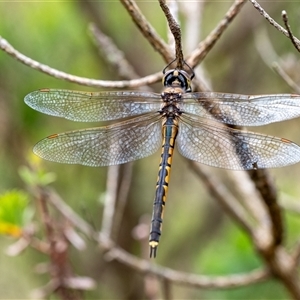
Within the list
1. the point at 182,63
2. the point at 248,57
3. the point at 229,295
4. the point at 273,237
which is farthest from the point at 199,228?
the point at 182,63

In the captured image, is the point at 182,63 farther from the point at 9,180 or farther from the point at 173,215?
the point at 173,215

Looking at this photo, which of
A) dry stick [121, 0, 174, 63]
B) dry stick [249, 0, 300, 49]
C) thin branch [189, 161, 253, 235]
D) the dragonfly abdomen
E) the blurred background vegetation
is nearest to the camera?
dry stick [249, 0, 300, 49]

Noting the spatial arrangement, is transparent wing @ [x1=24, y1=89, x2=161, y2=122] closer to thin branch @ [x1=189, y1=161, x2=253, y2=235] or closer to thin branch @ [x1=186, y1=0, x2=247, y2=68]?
thin branch @ [x1=189, y1=161, x2=253, y2=235]

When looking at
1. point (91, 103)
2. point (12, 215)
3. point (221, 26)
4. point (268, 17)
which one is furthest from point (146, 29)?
point (12, 215)

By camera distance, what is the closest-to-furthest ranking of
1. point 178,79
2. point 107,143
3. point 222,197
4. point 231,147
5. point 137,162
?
1. point 178,79
2. point 231,147
3. point 107,143
4. point 222,197
5. point 137,162

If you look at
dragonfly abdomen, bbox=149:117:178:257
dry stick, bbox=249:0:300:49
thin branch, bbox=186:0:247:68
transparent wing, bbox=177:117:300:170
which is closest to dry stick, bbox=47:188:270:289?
dragonfly abdomen, bbox=149:117:178:257

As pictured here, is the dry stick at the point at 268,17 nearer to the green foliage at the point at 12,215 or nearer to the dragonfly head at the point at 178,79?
the dragonfly head at the point at 178,79

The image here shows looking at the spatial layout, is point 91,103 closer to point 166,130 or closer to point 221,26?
point 166,130
